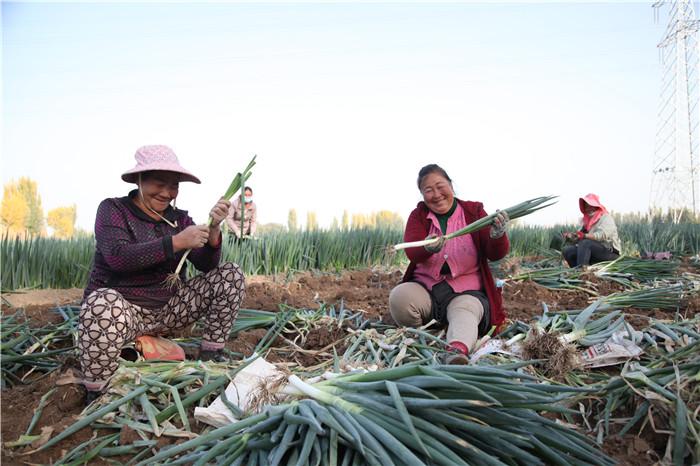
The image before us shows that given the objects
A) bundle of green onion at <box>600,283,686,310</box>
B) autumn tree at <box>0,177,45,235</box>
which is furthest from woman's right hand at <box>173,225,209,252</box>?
autumn tree at <box>0,177,45,235</box>

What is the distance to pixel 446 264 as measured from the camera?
2.99 m

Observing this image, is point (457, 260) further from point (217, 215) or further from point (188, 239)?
point (188, 239)

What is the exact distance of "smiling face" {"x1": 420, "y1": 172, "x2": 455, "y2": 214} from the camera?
2877 millimetres

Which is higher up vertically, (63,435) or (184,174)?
(184,174)

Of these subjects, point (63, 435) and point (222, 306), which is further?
point (222, 306)

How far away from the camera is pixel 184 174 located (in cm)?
254

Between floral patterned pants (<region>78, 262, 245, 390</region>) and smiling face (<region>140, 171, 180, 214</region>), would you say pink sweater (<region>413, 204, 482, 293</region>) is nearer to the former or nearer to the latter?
floral patterned pants (<region>78, 262, 245, 390</region>)

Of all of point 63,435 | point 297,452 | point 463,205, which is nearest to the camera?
point 297,452

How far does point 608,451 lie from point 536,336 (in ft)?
2.31

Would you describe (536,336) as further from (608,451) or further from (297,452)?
(297,452)

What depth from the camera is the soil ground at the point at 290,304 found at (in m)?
1.79

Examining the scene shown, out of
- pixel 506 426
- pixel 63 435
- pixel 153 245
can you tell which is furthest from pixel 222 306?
pixel 506 426

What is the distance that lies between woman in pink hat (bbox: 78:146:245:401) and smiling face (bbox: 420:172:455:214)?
1067 mm

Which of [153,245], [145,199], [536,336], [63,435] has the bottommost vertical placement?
[63,435]
